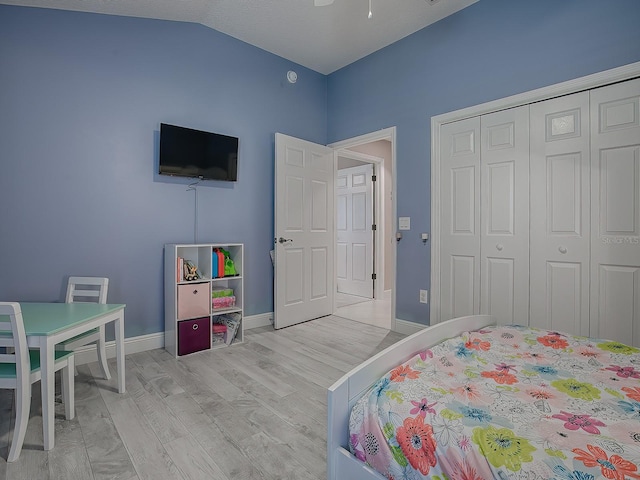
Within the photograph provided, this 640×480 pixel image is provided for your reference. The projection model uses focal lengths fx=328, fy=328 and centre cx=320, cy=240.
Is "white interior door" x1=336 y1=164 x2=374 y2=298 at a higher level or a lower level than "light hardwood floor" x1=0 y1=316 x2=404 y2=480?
higher

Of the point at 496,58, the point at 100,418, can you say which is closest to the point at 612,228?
the point at 496,58

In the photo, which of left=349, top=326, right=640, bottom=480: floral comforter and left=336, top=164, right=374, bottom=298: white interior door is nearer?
left=349, top=326, right=640, bottom=480: floral comforter

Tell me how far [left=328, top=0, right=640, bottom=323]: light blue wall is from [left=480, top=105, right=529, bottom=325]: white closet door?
12.7 inches

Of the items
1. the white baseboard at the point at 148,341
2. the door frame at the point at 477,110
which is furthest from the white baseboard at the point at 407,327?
the door frame at the point at 477,110

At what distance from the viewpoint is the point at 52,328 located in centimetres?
160

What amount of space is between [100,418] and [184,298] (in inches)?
42.9

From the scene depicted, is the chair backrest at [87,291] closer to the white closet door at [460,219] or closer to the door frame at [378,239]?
the white closet door at [460,219]

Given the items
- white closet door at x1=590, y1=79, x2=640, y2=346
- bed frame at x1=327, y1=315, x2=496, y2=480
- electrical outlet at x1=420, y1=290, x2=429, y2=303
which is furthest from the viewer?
electrical outlet at x1=420, y1=290, x2=429, y2=303

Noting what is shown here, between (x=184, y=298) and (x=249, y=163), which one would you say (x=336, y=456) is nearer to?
(x=184, y=298)

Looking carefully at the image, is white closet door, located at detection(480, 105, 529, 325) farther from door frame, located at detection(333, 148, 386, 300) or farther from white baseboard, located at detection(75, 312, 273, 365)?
white baseboard, located at detection(75, 312, 273, 365)

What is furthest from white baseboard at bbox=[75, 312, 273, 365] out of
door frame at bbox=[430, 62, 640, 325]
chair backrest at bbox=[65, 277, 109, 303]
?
door frame at bbox=[430, 62, 640, 325]

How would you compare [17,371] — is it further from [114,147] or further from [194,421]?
[114,147]

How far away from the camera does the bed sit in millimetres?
837

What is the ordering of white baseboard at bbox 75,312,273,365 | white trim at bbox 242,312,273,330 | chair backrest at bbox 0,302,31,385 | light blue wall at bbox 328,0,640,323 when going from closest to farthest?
chair backrest at bbox 0,302,31,385, light blue wall at bbox 328,0,640,323, white baseboard at bbox 75,312,273,365, white trim at bbox 242,312,273,330
